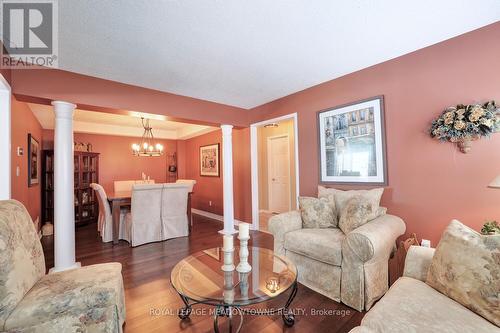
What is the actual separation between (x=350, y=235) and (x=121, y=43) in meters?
2.64

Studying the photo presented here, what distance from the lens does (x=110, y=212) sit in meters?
3.75

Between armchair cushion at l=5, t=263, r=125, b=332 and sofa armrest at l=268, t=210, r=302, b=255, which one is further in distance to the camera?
sofa armrest at l=268, t=210, r=302, b=255

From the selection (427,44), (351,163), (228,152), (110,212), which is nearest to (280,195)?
(228,152)

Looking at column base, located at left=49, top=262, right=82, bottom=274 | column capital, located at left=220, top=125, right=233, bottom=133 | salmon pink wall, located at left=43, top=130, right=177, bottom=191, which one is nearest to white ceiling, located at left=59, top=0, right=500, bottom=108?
column capital, located at left=220, top=125, right=233, bottom=133

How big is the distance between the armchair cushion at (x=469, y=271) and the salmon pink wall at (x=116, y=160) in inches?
253

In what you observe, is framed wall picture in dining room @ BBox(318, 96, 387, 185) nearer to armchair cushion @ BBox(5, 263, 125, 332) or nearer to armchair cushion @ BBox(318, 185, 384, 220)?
armchair cushion @ BBox(318, 185, 384, 220)

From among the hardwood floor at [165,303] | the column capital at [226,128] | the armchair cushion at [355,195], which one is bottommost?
the hardwood floor at [165,303]

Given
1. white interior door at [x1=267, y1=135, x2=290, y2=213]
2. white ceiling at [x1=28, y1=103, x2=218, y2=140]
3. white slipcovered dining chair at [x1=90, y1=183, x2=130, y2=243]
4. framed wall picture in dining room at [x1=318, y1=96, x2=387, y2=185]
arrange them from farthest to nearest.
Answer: white interior door at [x1=267, y1=135, x2=290, y2=213] < white ceiling at [x1=28, y1=103, x2=218, y2=140] < white slipcovered dining chair at [x1=90, y1=183, x2=130, y2=243] < framed wall picture in dining room at [x1=318, y1=96, x2=387, y2=185]

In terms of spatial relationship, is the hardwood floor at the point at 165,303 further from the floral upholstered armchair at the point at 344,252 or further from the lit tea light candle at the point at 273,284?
the lit tea light candle at the point at 273,284

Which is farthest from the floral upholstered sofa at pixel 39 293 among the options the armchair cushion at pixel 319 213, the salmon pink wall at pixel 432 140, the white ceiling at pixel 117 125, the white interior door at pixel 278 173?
the white interior door at pixel 278 173

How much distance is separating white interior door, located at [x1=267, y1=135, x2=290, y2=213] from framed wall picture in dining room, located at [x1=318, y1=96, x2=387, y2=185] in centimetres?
257

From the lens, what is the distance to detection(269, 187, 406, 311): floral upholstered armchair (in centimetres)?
177

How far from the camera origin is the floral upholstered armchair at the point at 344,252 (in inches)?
69.8

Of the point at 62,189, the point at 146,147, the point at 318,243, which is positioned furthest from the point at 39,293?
the point at 146,147
